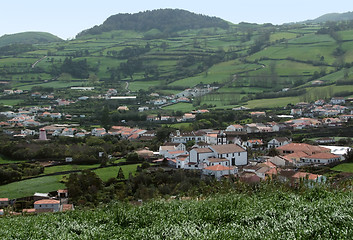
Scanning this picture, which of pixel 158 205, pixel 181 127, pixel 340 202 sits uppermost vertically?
pixel 340 202

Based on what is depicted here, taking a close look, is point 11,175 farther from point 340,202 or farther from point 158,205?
point 340,202

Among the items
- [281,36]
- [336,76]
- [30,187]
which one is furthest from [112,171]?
[281,36]

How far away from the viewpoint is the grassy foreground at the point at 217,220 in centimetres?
1066

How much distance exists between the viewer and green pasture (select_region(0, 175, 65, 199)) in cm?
3083

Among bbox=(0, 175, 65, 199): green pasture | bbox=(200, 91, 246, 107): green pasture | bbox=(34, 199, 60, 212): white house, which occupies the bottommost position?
bbox=(200, 91, 246, 107): green pasture

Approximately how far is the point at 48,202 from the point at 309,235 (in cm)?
2030

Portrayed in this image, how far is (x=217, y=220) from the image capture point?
1310 centimetres

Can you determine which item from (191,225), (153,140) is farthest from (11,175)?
(191,225)

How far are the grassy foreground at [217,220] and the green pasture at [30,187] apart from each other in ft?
52.6

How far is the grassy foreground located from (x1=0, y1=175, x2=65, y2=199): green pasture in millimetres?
16023

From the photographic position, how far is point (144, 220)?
45.0ft

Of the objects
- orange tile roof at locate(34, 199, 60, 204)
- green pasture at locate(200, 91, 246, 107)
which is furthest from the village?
green pasture at locate(200, 91, 246, 107)

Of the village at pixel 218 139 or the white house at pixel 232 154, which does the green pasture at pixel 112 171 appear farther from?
the white house at pixel 232 154

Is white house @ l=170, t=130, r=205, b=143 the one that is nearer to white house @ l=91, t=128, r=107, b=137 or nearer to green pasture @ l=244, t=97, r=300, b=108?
white house @ l=91, t=128, r=107, b=137
